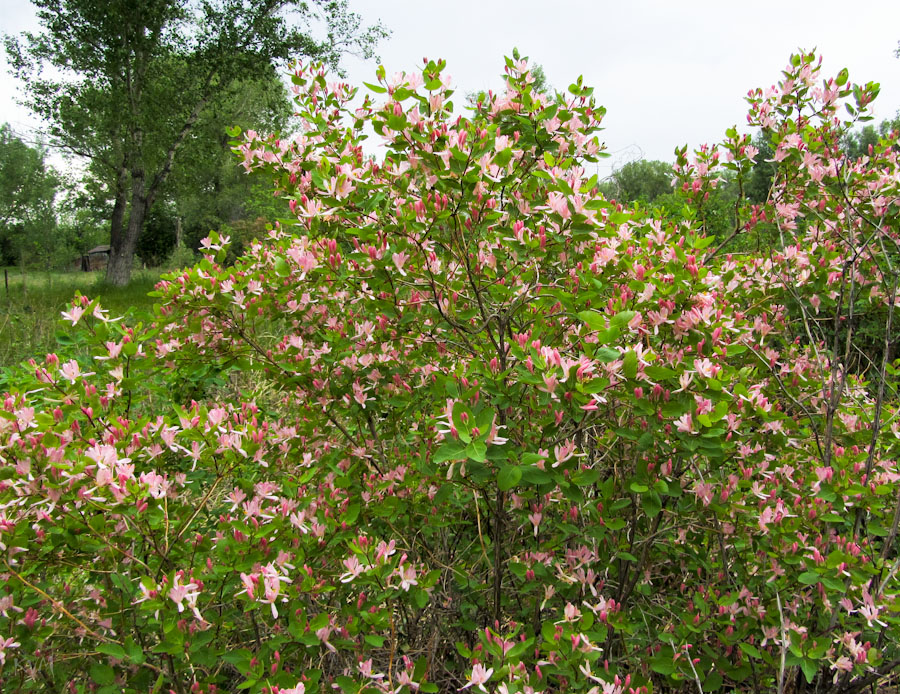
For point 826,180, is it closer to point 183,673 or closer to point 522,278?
point 522,278

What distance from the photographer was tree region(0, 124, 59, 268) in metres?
37.1

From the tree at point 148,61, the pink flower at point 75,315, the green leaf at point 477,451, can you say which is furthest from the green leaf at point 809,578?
the tree at point 148,61

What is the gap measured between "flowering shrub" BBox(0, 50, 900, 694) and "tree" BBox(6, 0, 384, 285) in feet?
40.0

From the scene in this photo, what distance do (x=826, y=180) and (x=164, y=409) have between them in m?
4.08

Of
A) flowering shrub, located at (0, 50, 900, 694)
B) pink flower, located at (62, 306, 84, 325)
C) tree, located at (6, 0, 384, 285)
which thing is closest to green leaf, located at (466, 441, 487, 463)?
flowering shrub, located at (0, 50, 900, 694)

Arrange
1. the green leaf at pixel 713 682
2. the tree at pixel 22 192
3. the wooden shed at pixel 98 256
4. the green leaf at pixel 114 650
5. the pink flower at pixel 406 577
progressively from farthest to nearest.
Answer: the wooden shed at pixel 98 256 < the tree at pixel 22 192 < the green leaf at pixel 713 682 < the pink flower at pixel 406 577 < the green leaf at pixel 114 650

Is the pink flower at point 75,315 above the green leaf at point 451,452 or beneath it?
above

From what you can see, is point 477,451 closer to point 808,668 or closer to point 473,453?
point 473,453

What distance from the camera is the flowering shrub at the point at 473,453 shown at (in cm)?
129

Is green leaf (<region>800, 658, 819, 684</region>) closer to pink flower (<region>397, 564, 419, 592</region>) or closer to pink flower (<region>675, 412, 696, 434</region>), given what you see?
pink flower (<region>675, 412, 696, 434</region>)

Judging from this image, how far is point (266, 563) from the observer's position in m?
1.40

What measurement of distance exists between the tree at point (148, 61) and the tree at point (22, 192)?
27513 millimetres

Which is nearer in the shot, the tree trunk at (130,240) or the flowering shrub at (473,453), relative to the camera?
the flowering shrub at (473,453)

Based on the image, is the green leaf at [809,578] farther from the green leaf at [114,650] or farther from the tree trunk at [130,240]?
the tree trunk at [130,240]
